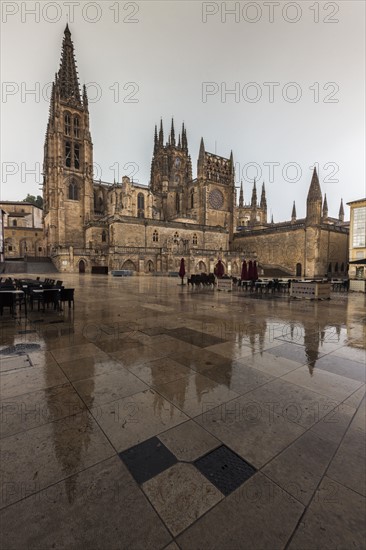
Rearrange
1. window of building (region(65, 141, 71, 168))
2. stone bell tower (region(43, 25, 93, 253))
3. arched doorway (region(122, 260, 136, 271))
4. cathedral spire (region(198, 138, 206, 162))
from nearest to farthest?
1. arched doorway (region(122, 260, 136, 271))
2. stone bell tower (region(43, 25, 93, 253))
3. window of building (region(65, 141, 71, 168))
4. cathedral spire (region(198, 138, 206, 162))

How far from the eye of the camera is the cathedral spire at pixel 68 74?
46.2 metres

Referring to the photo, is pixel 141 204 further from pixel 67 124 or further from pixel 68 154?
pixel 67 124

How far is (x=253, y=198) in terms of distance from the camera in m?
66.9

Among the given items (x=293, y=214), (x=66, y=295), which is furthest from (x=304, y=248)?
(x=66, y=295)

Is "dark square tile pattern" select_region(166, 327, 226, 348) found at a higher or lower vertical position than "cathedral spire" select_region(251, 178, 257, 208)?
lower

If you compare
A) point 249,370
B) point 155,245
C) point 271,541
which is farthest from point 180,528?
point 155,245

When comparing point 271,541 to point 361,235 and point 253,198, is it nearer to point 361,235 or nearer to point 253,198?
point 361,235

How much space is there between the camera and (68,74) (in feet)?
157

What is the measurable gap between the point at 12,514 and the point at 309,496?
78.4 inches

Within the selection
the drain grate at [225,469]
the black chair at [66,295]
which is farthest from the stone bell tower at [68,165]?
the drain grate at [225,469]

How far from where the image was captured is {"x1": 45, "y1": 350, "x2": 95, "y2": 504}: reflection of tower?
1.89 m

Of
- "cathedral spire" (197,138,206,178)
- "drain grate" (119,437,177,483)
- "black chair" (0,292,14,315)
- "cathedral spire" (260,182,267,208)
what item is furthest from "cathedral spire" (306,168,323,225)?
"drain grate" (119,437,177,483)

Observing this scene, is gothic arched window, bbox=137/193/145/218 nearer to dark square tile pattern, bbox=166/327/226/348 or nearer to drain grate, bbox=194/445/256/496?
dark square tile pattern, bbox=166/327/226/348

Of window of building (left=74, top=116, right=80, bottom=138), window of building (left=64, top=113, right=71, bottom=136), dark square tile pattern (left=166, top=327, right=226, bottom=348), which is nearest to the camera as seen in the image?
dark square tile pattern (left=166, top=327, right=226, bottom=348)
